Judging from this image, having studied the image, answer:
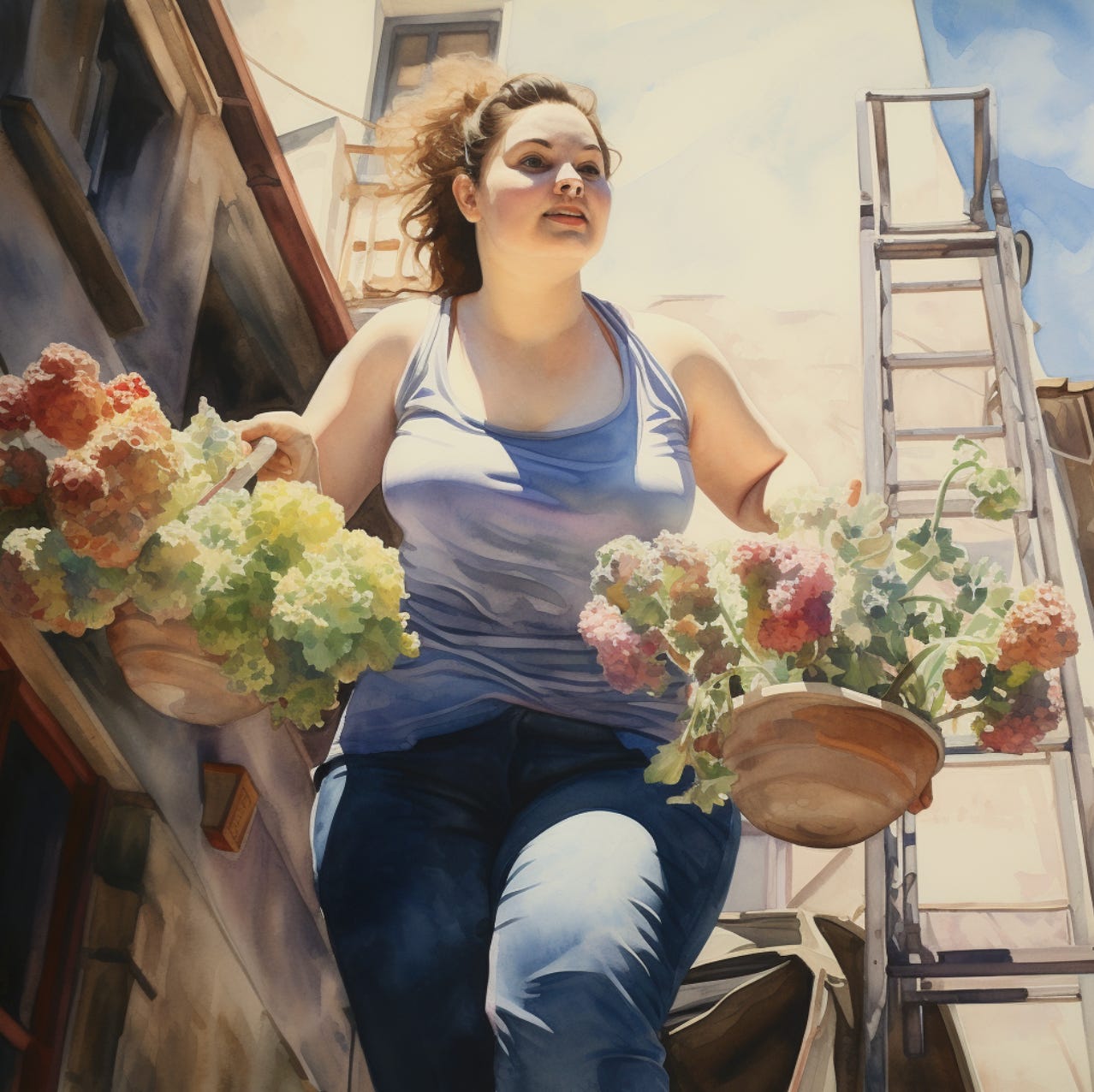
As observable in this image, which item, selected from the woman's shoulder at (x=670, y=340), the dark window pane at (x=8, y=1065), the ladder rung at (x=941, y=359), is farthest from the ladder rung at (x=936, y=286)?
the dark window pane at (x=8, y=1065)

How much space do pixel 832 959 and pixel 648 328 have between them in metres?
0.92

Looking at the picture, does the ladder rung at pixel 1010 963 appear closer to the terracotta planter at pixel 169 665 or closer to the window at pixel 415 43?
the terracotta planter at pixel 169 665

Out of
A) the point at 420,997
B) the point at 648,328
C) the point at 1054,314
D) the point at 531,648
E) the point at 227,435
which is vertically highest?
the point at 1054,314

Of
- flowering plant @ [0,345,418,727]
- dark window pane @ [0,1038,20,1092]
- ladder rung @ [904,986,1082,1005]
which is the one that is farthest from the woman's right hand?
ladder rung @ [904,986,1082,1005]

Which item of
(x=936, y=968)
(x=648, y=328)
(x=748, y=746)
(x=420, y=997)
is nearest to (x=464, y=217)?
(x=648, y=328)

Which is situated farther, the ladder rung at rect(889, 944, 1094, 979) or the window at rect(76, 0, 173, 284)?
the window at rect(76, 0, 173, 284)

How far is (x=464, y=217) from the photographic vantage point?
209 cm

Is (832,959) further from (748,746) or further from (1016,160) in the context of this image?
(1016,160)

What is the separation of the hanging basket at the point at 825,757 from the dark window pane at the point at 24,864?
30.4 inches

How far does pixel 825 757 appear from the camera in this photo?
4.95 feet

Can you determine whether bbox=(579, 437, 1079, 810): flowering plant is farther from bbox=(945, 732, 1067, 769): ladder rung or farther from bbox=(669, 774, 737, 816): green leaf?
bbox=(945, 732, 1067, 769): ladder rung

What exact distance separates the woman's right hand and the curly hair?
424 mm

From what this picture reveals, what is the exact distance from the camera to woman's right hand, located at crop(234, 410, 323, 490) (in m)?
1.75

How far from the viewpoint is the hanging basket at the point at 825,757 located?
1.51m
